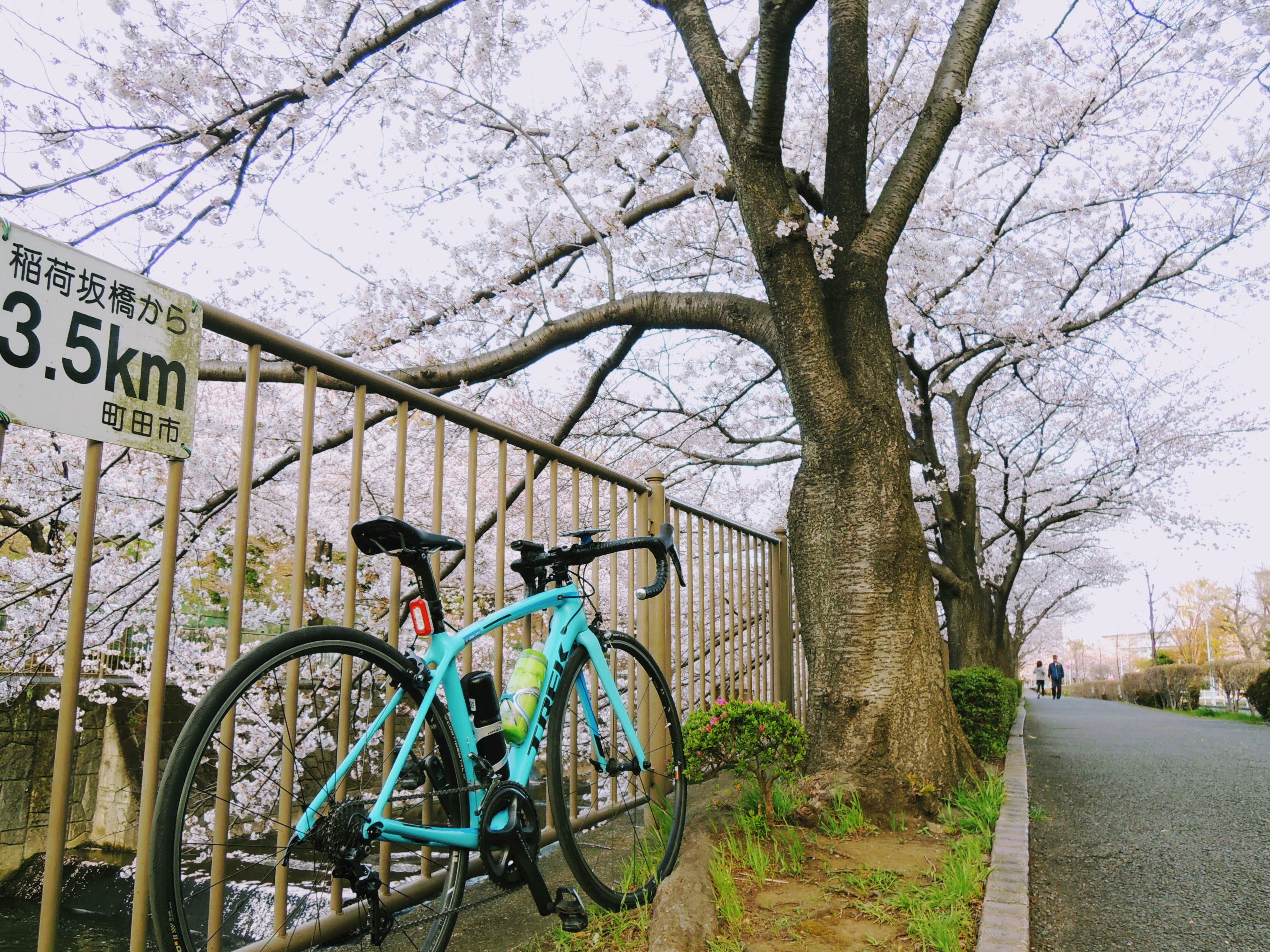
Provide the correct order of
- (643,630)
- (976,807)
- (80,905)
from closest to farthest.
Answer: (643,630) → (976,807) → (80,905)

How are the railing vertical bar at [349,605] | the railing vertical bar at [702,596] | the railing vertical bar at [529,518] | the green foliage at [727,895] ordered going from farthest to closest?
the railing vertical bar at [702,596] < the railing vertical bar at [529,518] < the green foliage at [727,895] < the railing vertical bar at [349,605]

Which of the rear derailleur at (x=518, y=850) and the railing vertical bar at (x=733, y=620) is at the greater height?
the railing vertical bar at (x=733, y=620)

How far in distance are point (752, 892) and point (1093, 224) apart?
466 inches

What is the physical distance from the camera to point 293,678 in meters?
1.58

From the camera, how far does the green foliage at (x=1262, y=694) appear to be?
43.8 ft

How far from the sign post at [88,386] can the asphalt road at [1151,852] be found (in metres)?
2.52

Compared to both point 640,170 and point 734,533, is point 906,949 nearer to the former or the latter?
point 734,533

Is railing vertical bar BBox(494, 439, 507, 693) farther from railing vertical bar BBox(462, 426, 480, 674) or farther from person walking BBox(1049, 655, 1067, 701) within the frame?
person walking BBox(1049, 655, 1067, 701)

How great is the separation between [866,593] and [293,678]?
2.90 metres

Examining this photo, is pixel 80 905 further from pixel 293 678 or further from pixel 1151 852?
pixel 1151 852

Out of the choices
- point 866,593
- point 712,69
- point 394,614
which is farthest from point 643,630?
point 712,69

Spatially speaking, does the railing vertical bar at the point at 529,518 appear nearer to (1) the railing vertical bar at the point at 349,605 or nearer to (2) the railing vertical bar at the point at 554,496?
(2) the railing vertical bar at the point at 554,496

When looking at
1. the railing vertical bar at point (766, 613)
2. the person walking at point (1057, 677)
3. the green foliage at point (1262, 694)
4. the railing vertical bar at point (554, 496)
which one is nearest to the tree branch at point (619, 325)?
the railing vertical bar at point (766, 613)

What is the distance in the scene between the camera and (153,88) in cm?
599
